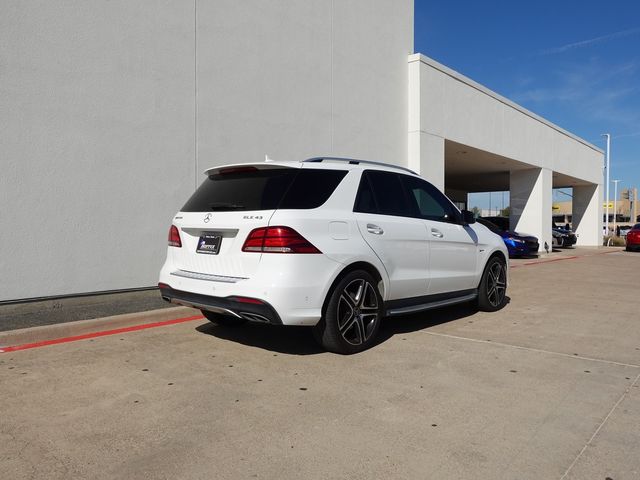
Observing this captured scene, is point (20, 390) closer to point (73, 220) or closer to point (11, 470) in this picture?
point (11, 470)

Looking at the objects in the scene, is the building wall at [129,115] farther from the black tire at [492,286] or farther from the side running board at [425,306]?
the black tire at [492,286]

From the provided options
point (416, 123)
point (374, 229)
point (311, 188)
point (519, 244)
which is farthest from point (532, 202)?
point (311, 188)

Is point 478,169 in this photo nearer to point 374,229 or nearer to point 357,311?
point 374,229

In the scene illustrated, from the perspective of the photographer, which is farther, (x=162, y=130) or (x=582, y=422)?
(x=162, y=130)

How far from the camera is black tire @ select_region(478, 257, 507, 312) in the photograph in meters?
6.76

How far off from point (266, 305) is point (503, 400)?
1.92 m

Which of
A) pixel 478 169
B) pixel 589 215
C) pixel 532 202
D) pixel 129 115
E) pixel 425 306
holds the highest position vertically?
pixel 478 169

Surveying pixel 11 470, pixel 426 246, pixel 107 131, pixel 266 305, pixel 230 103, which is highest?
pixel 230 103

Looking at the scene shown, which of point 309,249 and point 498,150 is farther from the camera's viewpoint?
point 498,150

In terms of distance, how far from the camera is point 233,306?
4.22 metres

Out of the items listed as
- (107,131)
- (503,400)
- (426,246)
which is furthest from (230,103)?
(503,400)

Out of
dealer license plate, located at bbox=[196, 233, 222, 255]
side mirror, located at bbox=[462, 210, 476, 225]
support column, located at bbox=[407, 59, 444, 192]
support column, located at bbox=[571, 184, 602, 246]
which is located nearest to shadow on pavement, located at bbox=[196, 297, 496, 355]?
dealer license plate, located at bbox=[196, 233, 222, 255]

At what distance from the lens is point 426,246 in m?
5.56

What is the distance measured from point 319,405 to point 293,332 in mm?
2104
